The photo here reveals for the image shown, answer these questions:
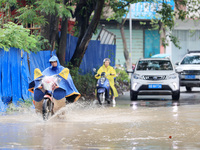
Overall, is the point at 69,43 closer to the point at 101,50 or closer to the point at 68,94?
the point at 101,50

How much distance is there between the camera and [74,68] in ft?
72.0

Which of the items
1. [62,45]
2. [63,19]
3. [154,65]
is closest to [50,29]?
[63,19]

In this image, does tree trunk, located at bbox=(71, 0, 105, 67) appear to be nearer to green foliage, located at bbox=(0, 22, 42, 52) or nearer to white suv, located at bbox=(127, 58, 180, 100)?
white suv, located at bbox=(127, 58, 180, 100)

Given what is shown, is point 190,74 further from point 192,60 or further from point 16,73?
point 16,73

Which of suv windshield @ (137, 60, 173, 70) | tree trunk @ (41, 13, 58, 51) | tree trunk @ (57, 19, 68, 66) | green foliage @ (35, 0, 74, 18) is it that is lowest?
suv windshield @ (137, 60, 173, 70)

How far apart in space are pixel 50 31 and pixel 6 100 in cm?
411

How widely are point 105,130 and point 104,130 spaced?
20 millimetres

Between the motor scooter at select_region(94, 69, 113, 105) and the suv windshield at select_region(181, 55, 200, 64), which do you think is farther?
the suv windshield at select_region(181, 55, 200, 64)

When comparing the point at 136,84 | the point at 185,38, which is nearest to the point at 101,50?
the point at 136,84

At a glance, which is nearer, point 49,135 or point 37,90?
point 49,135

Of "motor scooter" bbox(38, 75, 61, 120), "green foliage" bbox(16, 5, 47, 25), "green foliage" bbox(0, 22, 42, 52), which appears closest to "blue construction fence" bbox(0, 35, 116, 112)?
"green foliage" bbox(0, 22, 42, 52)

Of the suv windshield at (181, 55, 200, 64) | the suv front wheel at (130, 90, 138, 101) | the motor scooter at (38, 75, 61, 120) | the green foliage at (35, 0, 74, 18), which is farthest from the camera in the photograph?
the suv windshield at (181, 55, 200, 64)

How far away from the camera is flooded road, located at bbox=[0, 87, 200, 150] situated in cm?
891

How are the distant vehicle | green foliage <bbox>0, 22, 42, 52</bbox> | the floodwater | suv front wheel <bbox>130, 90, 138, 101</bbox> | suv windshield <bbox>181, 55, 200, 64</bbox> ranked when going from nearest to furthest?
the floodwater, green foliage <bbox>0, 22, 42, 52</bbox>, suv front wheel <bbox>130, 90, 138, 101</bbox>, the distant vehicle, suv windshield <bbox>181, 55, 200, 64</bbox>
